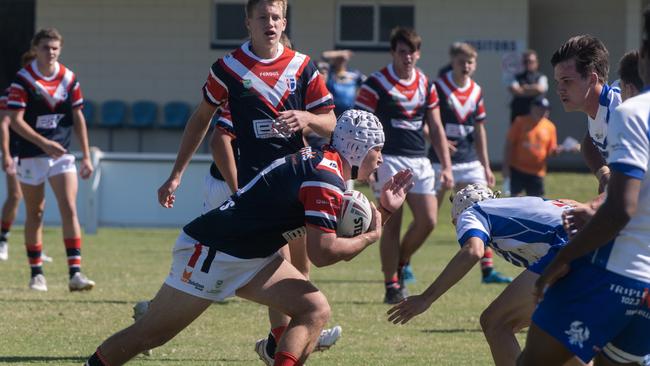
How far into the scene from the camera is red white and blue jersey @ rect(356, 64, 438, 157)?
439 inches

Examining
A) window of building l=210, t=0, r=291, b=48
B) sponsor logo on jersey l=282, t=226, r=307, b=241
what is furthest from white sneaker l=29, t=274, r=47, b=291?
window of building l=210, t=0, r=291, b=48

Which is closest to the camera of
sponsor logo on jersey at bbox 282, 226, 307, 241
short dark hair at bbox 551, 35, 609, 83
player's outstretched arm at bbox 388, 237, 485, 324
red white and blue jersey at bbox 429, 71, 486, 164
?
player's outstretched arm at bbox 388, 237, 485, 324

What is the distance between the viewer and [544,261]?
231 inches

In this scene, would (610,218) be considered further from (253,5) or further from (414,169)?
(414,169)

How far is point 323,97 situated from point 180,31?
18172 millimetres

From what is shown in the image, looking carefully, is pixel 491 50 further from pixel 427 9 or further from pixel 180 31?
pixel 180 31

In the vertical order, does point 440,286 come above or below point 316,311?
above

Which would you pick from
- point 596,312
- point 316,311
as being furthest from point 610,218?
point 316,311

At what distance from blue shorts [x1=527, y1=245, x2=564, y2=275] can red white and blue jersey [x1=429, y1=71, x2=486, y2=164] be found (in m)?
6.61

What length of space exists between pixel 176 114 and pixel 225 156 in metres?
16.8

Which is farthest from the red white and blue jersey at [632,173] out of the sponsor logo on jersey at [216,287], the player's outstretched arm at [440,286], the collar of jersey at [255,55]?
the collar of jersey at [255,55]

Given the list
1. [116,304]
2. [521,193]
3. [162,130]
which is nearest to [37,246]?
[116,304]

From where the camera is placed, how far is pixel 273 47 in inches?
293

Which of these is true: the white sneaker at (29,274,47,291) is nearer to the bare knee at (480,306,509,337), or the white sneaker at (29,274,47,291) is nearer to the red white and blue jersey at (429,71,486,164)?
the red white and blue jersey at (429,71,486,164)
